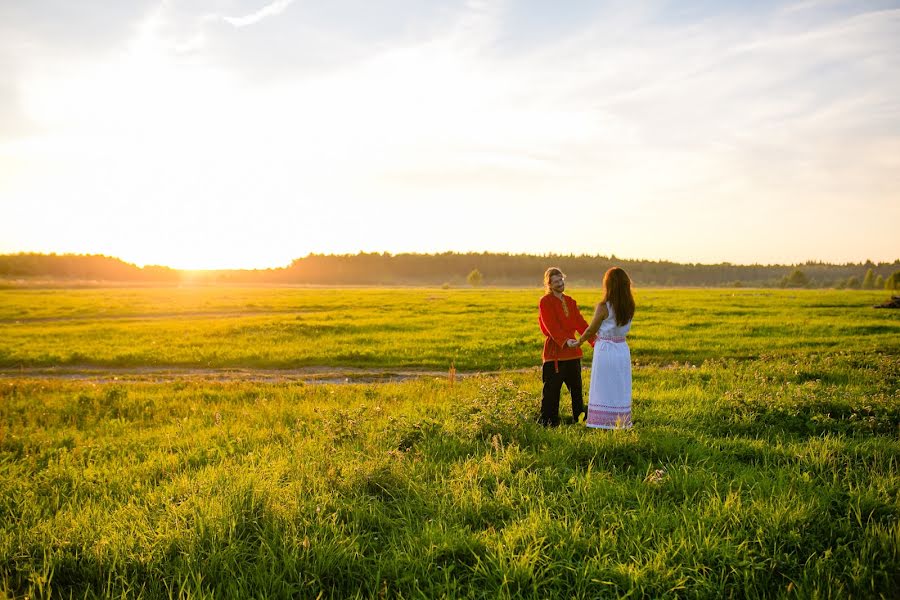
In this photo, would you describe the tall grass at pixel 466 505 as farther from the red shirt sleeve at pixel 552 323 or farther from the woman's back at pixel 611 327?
the woman's back at pixel 611 327

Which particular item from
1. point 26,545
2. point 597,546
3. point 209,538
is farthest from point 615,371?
point 26,545

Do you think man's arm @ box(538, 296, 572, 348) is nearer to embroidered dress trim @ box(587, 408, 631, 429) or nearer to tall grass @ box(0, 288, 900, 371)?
embroidered dress trim @ box(587, 408, 631, 429)

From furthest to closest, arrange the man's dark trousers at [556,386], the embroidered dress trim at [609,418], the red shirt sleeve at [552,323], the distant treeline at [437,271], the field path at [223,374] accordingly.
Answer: the distant treeline at [437,271]
the field path at [223,374]
the man's dark trousers at [556,386]
the red shirt sleeve at [552,323]
the embroidered dress trim at [609,418]

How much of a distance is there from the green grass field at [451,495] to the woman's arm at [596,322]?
157 centimetres

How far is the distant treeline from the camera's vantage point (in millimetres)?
118562

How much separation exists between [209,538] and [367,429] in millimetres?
3453

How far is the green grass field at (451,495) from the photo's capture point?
413cm

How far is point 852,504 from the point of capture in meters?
4.98

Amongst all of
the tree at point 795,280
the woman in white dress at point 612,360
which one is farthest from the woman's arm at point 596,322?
the tree at point 795,280

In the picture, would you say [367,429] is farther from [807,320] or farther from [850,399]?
[807,320]

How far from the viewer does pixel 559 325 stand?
827 cm

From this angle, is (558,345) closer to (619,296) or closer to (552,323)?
(552,323)

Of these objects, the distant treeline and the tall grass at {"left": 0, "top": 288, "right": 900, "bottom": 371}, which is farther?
the distant treeline

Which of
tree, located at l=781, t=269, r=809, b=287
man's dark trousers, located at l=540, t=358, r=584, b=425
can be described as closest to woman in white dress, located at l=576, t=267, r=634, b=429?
man's dark trousers, located at l=540, t=358, r=584, b=425
